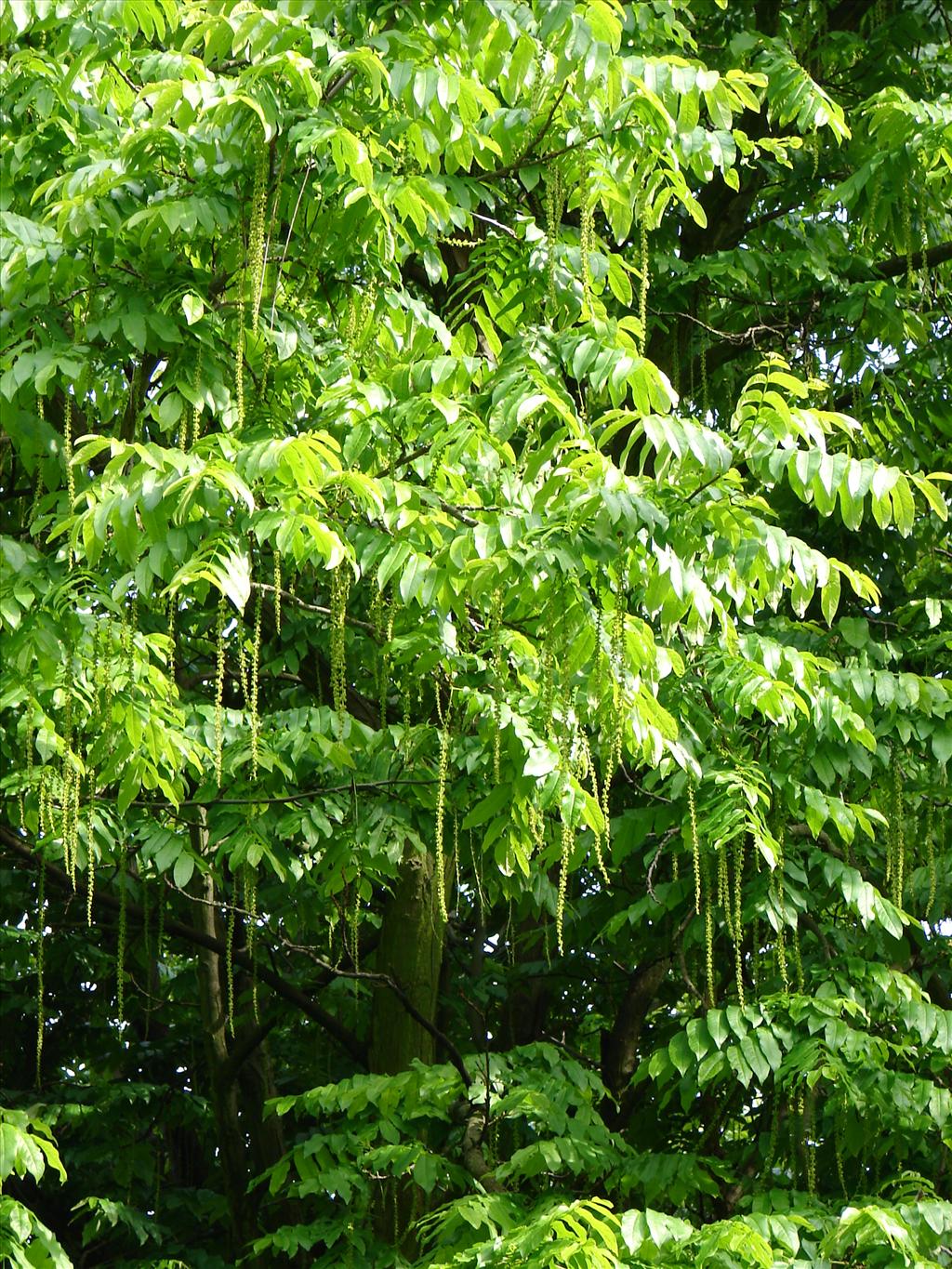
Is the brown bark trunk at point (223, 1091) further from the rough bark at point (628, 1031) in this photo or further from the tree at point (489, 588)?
the rough bark at point (628, 1031)

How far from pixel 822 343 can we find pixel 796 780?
189 centimetres

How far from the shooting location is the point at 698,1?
230 inches

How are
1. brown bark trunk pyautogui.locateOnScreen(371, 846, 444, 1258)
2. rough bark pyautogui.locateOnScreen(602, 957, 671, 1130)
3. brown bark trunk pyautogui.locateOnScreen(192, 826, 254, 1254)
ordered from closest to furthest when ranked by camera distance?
1. brown bark trunk pyautogui.locateOnScreen(371, 846, 444, 1258)
2. brown bark trunk pyautogui.locateOnScreen(192, 826, 254, 1254)
3. rough bark pyautogui.locateOnScreen(602, 957, 671, 1130)

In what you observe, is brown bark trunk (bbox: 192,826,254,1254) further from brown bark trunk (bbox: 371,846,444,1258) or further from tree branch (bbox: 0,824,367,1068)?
brown bark trunk (bbox: 371,846,444,1258)

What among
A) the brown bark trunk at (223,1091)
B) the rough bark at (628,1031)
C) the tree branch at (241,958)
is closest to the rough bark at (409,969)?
the tree branch at (241,958)

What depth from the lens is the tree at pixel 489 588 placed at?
10.5 ft

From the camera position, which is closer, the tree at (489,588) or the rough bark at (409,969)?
the tree at (489,588)

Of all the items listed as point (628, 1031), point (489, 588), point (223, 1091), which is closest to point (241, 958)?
point (223, 1091)

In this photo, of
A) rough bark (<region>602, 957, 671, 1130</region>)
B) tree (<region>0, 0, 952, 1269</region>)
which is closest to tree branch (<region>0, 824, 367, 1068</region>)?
tree (<region>0, 0, 952, 1269</region>)

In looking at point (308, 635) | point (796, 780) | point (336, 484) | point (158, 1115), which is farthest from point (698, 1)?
point (158, 1115)

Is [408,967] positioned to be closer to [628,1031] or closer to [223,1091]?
[223,1091]

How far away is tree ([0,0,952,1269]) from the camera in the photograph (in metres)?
3.21

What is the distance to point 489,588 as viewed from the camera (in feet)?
10.5

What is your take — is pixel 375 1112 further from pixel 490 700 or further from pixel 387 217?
pixel 387 217
